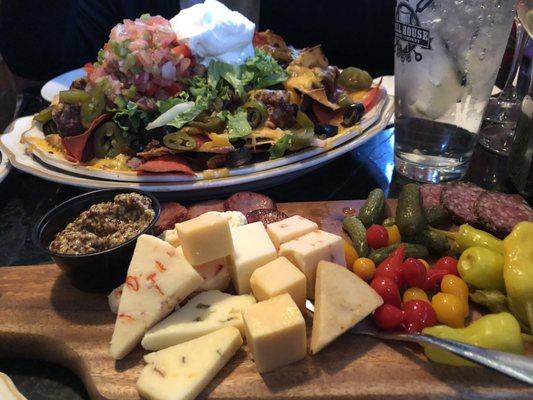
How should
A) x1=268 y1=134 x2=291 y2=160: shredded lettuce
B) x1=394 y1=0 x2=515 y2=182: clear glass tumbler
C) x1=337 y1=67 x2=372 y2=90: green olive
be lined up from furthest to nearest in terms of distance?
x1=337 y1=67 x2=372 y2=90: green olive
x1=268 y1=134 x2=291 y2=160: shredded lettuce
x1=394 y1=0 x2=515 y2=182: clear glass tumbler

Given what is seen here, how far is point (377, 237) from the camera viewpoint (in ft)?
4.30

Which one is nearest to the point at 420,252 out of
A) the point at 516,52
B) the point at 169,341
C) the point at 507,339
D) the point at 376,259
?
the point at 376,259

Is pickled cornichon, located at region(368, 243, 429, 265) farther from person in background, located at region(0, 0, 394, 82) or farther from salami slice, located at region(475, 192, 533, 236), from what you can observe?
person in background, located at region(0, 0, 394, 82)

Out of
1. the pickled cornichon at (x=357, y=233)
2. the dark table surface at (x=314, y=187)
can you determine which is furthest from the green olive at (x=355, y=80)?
the pickled cornichon at (x=357, y=233)

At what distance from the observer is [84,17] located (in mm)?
3285

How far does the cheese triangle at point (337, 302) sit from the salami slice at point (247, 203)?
0.40m

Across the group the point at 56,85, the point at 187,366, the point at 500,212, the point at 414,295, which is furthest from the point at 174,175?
the point at 56,85

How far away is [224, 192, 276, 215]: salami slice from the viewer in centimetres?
149

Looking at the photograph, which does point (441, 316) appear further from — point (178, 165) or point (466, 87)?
point (178, 165)

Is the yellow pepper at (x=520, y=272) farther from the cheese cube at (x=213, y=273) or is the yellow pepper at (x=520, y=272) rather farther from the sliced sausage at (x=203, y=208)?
the sliced sausage at (x=203, y=208)

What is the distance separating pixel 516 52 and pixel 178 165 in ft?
4.92

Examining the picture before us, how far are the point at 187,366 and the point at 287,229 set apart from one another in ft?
1.44

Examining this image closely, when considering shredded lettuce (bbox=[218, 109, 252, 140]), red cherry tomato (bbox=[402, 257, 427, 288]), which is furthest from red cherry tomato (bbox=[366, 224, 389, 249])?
shredded lettuce (bbox=[218, 109, 252, 140])

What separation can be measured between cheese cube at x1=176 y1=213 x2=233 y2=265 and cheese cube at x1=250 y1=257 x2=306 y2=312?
0.34 ft
